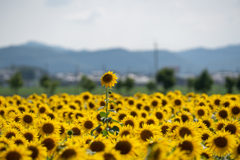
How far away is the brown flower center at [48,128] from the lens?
16.3 feet

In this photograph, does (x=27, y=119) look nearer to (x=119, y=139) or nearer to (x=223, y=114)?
(x=119, y=139)

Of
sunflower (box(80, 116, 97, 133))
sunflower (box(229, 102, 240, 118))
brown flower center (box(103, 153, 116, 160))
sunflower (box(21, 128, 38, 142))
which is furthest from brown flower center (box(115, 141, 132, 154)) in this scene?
sunflower (box(229, 102, 240, 118))

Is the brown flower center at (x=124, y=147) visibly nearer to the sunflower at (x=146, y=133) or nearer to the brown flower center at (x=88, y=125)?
the sunflower at (x=146, y=133)

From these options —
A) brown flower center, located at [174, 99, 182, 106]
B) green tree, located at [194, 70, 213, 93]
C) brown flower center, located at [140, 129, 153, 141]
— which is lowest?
green tree, located at [194, 70, 213, 93]

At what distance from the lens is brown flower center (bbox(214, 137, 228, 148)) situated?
13.1 feet

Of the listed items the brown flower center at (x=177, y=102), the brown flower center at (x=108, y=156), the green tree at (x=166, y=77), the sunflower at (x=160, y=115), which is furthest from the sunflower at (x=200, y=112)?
the green tree at (x=166, y=77)

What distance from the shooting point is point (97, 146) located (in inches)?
142

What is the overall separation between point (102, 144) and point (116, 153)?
2.35ft

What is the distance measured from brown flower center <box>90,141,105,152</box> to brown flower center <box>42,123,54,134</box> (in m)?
1.57

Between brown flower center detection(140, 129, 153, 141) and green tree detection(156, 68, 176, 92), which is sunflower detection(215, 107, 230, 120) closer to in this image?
brown flower center detection(140, 129, 153, 141)

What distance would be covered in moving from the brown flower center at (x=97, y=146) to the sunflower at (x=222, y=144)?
1636mm

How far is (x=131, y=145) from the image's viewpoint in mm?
3426

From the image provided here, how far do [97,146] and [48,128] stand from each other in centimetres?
171

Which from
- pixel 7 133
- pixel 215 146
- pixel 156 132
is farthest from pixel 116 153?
pixel 7 133
